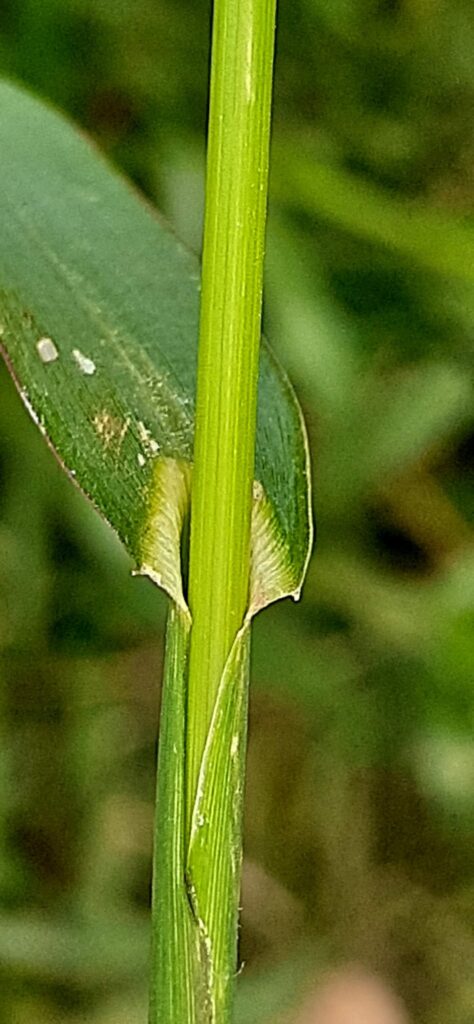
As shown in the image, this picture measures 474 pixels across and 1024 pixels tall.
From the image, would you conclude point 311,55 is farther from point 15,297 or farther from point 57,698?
point 15,297

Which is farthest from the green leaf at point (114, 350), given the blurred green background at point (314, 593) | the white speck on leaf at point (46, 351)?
A: the blurred green background at point (314, 593)

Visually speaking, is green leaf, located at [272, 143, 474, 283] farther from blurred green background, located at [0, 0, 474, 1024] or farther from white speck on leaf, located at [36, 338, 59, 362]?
white speck on leaf, located at [36, 338, 59, 362]

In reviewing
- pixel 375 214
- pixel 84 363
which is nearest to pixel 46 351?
pixel 84 363

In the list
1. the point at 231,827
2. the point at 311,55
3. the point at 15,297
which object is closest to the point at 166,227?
the point at 15,297

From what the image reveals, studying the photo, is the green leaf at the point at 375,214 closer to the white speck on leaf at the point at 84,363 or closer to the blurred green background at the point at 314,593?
the blurred green background at the point at 314,593

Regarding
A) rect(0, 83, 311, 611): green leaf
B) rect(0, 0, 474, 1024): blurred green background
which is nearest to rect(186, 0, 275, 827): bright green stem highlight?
rect(0, 83, 311, 611): green leaf
